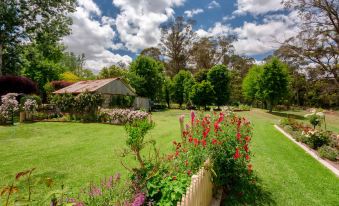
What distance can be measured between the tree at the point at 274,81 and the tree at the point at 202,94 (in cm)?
780

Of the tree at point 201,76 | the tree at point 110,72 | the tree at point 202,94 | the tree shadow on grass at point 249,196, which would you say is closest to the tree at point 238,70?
the tree at point 201,76

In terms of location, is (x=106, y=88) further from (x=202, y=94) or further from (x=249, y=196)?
Answer: (x=249, y=196)

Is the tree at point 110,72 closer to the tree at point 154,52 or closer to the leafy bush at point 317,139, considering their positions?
the tree at point 154,52

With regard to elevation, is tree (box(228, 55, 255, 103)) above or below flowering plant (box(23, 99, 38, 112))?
above

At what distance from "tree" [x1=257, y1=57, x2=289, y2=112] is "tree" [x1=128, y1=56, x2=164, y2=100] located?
15.5 meters

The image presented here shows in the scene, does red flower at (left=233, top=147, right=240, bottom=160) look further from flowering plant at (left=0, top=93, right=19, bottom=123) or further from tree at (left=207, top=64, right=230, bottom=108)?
tree at (left=207, top=64, right=230, bottom=108)

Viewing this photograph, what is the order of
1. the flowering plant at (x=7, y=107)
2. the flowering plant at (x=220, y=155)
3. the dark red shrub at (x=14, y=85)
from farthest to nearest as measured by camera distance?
1. the dark red shrub at (x=14, y=85)
2. the flowering plant at (x=7, y=107)
3. the flowering plant at (x=220, y=155)

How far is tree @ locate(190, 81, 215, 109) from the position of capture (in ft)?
115

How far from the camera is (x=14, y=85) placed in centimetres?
2253

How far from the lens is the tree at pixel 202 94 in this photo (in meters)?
35.2

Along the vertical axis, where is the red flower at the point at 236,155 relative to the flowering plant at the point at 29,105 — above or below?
below

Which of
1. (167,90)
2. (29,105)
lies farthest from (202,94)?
(29,105)

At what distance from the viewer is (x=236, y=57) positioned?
51250 mm

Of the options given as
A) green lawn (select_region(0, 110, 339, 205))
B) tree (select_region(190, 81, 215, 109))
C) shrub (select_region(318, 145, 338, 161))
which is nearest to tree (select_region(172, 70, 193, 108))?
tree (select_region(190, 81, 215, 109))
